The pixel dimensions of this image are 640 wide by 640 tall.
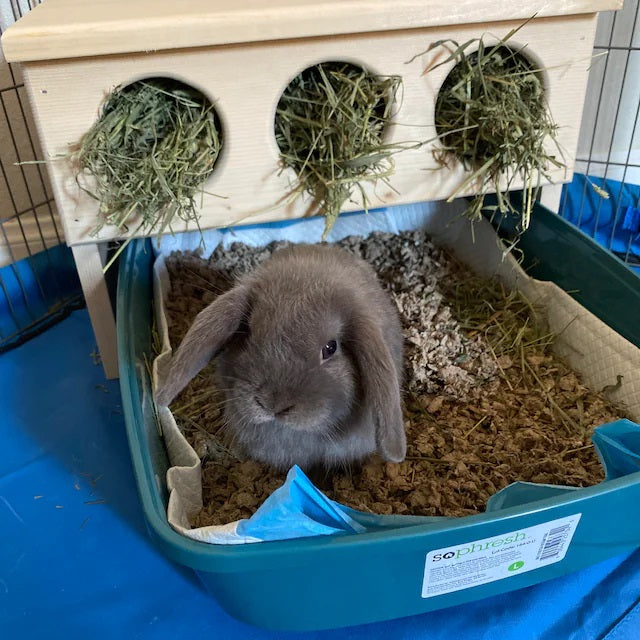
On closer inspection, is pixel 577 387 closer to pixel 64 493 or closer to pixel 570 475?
pixel 570 475

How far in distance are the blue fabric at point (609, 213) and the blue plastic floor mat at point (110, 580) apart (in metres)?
1.56

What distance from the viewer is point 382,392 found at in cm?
129

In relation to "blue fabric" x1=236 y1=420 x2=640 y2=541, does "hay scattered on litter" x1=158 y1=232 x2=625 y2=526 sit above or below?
below

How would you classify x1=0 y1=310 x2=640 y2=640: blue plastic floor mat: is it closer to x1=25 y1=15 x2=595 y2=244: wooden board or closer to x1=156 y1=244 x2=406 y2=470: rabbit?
x1=156 y1=244 x2=406 y2=470: rabbit

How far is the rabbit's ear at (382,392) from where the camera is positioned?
1.29 m

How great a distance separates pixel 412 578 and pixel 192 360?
2.08ft

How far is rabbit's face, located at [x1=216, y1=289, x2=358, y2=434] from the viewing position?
49.8 inches

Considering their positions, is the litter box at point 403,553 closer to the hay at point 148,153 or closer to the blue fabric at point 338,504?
the blue fabric at point 338,504

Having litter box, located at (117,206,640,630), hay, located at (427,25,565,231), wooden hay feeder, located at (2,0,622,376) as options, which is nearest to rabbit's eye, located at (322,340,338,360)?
litter box, located at (117,206,640,630)

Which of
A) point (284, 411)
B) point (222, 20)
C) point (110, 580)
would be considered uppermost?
point (222, 20)

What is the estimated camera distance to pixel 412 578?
120 centimetres

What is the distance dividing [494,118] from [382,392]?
2.91ft

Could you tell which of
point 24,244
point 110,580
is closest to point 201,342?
point 110,580

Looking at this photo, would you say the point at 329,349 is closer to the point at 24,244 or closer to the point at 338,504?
the point at 338,504
